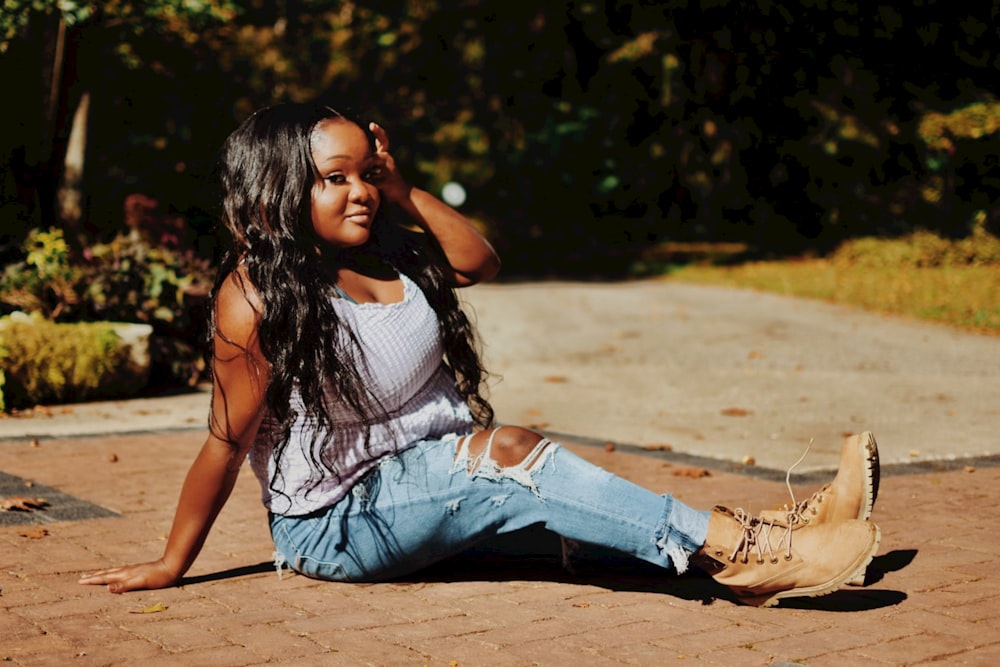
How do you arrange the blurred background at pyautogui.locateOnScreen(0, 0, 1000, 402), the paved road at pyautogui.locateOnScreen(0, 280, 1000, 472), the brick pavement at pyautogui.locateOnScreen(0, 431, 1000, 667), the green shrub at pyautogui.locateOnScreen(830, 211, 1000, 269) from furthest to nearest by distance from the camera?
the green shrub at pyautogui.locateOnScreen(830, 211, 1000, 269) → the paved road at pyautogui.locateOnScreen(0, 280, 1000, 472) → the blurred background at pyautogui.locateOnScreen(0, 0, 1000, 402) → the brick pavement at pyautogui.locateOnScreen(0, 431, 1000, 667)

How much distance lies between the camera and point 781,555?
3727mm

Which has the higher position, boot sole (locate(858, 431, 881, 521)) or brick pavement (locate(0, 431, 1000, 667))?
boot sole (locate(858, 431, 881, 521))

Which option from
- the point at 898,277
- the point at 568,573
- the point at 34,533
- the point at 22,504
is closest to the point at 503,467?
the point at 568,573

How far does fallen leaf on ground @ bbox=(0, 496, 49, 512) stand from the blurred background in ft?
5.32

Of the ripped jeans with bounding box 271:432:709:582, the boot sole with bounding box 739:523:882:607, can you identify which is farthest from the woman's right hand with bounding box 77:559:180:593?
the boot sole with bounding box 739:523:882:607

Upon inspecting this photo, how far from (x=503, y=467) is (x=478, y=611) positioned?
18.4 inches

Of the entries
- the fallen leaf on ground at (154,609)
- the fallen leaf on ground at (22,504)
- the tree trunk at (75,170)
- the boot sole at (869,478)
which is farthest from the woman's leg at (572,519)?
the tree trunk at (75,170)

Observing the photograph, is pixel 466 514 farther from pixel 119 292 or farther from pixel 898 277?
pixel 898 277

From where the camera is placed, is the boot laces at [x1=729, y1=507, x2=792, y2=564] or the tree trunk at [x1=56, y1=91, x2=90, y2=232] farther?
the tree trunk at [x1=56, y1=91, x2=90, y2=232]

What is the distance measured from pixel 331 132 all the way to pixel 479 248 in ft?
2.26

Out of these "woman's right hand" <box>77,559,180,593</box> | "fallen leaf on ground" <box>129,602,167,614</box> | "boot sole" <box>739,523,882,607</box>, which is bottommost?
"fallen leaf on ground" <box>129,602,167,614</box>

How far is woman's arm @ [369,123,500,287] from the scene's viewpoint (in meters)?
4.05

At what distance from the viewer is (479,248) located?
428 cm

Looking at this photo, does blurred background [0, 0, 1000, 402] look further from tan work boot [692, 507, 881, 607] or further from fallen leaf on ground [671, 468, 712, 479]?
fallen leaf on ground [671, 468, 712, 479]
